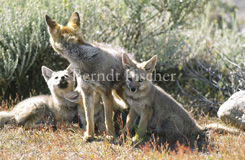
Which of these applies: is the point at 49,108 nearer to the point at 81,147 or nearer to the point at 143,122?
the point at 81,147

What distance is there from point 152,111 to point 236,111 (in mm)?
1633

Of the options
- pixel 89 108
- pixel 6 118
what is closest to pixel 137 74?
pixel 89 108

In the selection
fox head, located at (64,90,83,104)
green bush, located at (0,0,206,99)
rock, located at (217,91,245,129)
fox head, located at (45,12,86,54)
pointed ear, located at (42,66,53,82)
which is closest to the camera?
fox head, located at (45,12,86,54)

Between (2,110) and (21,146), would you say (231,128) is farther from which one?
(2,110)

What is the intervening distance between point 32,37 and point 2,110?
1892mm

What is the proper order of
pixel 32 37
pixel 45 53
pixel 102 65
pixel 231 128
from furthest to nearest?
pixel 45 53 → pixel 32 37 → pixel 231 128 → pixel 102 65

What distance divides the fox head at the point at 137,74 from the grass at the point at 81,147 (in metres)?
0.99

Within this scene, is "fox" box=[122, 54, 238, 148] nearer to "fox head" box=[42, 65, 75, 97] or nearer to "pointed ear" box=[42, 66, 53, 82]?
"fox head" box=[42, 65, 75, 97]

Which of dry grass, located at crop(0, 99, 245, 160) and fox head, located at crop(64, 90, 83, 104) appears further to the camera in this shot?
fox head, located at crop(64, 90, 83, 104)

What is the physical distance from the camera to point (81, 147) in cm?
521

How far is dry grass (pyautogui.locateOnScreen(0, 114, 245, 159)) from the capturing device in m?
4.62

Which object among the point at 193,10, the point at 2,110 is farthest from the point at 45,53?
the point at 193,10

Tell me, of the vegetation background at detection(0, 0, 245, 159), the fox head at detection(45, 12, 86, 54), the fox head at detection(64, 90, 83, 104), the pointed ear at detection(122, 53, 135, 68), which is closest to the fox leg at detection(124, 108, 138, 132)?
the vegetation background at detection(0, 0, 245, 159)

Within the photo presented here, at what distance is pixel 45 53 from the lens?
309 inches
